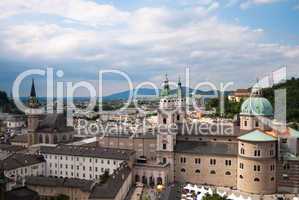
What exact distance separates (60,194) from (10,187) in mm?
5054

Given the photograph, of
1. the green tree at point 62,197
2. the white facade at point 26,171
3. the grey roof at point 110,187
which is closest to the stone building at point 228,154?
the grey roof at point 110,187

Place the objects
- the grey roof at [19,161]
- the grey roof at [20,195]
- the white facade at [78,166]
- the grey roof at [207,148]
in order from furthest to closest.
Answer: the white facade at [78,166]
the grey roof at [19,161]
the grey roof at [207,148]
the grey roof at [20,195]

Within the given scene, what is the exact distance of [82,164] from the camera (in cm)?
5050

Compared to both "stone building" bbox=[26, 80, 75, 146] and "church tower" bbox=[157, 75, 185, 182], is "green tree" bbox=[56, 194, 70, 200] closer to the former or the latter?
"church tower" bbox=[157, 75, 185, 182]

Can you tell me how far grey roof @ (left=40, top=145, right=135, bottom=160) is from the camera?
4838 cm

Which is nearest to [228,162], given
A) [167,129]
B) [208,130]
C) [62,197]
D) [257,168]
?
[257,168]

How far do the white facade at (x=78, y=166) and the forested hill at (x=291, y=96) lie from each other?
45175 millimetres

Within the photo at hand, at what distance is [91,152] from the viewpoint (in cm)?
5059

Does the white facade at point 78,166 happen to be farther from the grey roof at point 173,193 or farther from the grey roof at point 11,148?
the grey roof at point 11,148

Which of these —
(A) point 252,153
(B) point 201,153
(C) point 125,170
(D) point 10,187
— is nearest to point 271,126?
(A) point 252,153

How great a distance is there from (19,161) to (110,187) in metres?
16.9

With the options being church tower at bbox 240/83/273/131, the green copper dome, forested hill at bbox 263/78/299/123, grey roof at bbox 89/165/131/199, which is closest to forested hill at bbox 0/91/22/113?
forested hill at bbox 263/78/299/123

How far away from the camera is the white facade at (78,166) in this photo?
1921 inches

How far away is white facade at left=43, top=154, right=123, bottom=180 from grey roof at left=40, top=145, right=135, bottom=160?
416 millimetres
